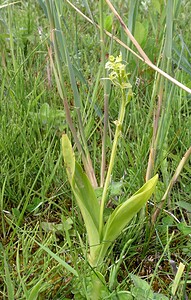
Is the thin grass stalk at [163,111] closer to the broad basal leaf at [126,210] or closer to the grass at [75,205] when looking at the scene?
the grass at [75,205]

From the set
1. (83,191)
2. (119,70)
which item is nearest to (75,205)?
(83,191)

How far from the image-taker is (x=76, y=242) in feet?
2.82

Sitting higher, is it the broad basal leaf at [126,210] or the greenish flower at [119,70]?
the greenish flower at [119,70]

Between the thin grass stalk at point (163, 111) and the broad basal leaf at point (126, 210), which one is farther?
the thin grass stalk at point (163, 111)

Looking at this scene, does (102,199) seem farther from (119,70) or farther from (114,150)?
(119,70)

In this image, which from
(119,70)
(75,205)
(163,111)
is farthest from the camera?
(75,205)

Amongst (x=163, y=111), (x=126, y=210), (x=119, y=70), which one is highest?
(x=119, y=70)

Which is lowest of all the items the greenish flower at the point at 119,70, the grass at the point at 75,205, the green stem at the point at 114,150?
the grass at the point at 75,205

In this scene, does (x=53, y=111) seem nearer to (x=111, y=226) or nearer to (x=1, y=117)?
(x=1, y=117)

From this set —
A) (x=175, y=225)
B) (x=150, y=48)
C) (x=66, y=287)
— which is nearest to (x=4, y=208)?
(x=66, y=287)

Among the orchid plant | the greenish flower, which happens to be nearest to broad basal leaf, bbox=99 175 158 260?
the orchid plant

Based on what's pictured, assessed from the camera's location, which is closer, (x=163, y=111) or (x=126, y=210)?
(x=126, y=210)

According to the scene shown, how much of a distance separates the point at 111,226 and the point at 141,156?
27cm

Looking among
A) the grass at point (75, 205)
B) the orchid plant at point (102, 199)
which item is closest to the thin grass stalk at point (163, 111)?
the grass at point (75, 205)
